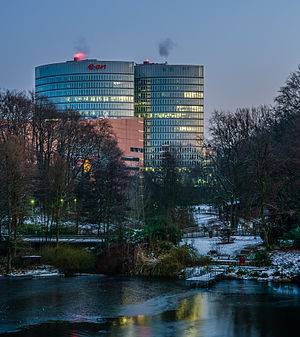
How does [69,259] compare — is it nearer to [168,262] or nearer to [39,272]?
[39,272]

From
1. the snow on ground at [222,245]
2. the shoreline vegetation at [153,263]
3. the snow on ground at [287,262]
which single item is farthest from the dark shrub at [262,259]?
the snow on ground at [222,245]

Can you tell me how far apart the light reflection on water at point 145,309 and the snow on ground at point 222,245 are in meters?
6.98

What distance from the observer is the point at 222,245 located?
38031 millimetres

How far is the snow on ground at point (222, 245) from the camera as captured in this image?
3647cm

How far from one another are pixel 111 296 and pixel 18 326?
689cm

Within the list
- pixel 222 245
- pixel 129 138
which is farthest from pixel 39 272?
pixel 129 138

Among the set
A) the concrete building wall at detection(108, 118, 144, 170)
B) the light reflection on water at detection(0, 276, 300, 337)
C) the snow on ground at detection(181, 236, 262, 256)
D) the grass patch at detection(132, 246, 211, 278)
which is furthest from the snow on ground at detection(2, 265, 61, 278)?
the concrete building wall at detection(108, 118, 144, 170)

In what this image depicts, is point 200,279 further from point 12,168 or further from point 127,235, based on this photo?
point 12,168

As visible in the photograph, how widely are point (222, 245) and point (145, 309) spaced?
53.6 feet

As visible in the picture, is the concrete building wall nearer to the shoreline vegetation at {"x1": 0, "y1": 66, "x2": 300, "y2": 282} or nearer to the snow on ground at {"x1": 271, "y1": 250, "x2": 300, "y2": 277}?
the shoreline vegetation at {"x1": 0, "y1": 66, "x2": 300, "y2": 282}

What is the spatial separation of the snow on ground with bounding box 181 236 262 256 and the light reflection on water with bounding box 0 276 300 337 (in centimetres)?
698

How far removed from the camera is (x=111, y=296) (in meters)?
25.9

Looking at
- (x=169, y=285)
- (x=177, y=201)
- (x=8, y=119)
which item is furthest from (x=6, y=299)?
(x=177, y=201)

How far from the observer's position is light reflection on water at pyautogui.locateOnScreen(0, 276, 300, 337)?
18844 millimetres
